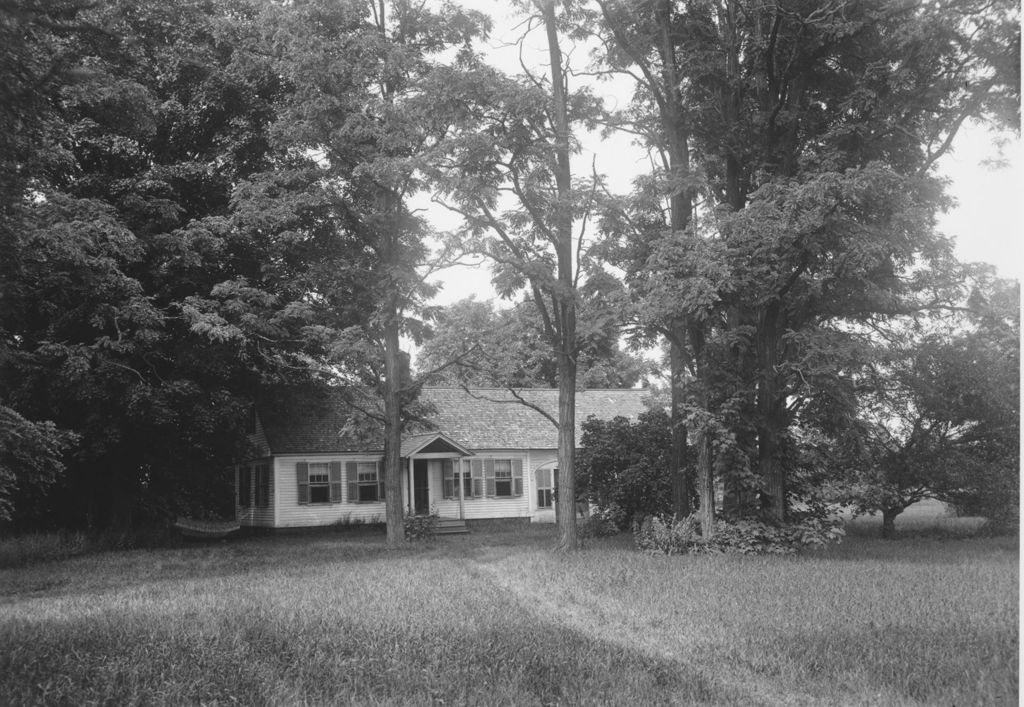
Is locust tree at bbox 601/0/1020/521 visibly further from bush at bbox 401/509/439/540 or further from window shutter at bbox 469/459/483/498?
window shutter at bbox 469/459/483/498

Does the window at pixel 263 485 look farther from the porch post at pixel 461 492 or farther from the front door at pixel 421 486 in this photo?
the porch post at pixel 461 492

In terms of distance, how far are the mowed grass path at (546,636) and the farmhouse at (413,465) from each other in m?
14.4

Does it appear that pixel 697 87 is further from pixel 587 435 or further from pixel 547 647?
pixel 547 647

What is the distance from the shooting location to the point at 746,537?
17734 mm

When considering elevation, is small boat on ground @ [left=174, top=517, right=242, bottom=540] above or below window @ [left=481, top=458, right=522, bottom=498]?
below

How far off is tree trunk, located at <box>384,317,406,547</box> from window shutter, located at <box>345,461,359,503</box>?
7.08m

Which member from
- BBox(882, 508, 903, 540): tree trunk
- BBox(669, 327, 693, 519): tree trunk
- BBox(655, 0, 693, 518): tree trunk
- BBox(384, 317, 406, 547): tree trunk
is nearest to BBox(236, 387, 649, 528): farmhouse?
BBox(384, 317, 406, 547): tree trunk

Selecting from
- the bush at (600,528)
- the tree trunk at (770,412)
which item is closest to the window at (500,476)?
the bush at (600,528)

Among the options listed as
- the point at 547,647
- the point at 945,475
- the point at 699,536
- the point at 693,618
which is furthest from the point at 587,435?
the point at 547,647

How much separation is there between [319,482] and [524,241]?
14973 millimetres

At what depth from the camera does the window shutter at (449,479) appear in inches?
1294

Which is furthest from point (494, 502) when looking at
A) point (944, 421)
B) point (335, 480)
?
point (944, 421)

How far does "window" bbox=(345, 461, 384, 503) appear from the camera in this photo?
31.8m

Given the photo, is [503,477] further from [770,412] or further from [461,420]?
[770,412]
